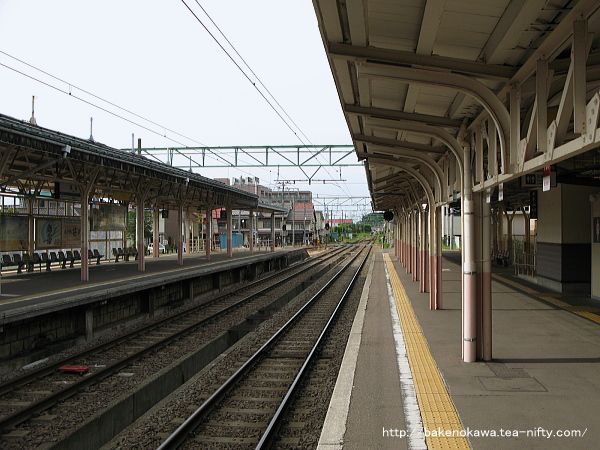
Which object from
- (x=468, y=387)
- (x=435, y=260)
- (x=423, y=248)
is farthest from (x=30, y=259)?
(x=468, y=387)

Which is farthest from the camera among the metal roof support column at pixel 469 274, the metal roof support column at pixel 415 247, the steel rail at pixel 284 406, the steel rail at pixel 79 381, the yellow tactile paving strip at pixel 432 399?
the metal roof support column at pixel 415 247

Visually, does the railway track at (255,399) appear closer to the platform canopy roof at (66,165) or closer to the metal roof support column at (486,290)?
the metal roof support column at (486,290)

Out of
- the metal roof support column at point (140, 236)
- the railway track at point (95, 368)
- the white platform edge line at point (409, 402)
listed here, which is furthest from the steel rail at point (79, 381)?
the metal roof support column at point (140, 236)

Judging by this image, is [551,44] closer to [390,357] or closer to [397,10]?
[397,10]

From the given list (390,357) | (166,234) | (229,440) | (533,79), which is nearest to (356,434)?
(229,440)

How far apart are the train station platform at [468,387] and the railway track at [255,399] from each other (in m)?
0.72

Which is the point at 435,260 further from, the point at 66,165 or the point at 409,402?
the point at 66,165

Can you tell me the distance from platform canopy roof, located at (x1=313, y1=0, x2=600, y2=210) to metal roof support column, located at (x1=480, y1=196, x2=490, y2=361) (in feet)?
4.06

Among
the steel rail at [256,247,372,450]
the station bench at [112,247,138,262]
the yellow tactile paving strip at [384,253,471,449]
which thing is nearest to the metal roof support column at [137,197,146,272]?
the station bench at [112,247,138,262]

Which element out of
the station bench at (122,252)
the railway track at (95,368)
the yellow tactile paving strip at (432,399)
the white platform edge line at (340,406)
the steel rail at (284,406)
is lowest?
the railway track at (95,368)

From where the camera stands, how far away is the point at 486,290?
5969 millimetres

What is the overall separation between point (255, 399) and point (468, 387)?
8.64ft

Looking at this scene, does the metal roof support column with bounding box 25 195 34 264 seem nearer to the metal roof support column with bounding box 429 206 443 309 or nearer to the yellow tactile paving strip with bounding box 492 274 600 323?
the metal roof support column with bounding box 429 206 443 309

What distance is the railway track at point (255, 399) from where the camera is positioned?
4.84 meters
